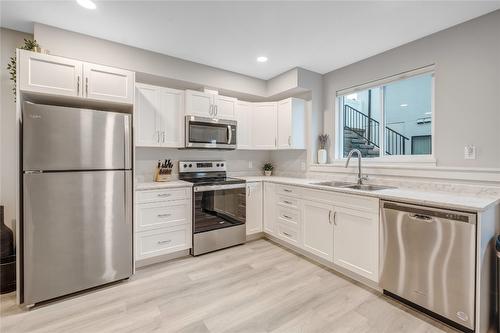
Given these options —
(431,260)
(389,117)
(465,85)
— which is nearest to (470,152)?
(465,85)

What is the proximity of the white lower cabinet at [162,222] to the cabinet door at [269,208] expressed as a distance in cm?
119

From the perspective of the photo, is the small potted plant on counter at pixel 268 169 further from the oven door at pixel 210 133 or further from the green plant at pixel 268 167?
the oven door at pixel 210 133

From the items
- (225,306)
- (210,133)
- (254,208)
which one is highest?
(210,133)

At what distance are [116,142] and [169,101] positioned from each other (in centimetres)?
108

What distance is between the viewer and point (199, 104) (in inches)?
130

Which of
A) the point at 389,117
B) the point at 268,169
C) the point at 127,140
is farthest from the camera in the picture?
the point at 268,169

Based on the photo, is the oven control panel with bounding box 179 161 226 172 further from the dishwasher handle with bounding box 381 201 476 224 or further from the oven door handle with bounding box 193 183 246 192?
the dishwasher handle with bounding box 381 201 476 224

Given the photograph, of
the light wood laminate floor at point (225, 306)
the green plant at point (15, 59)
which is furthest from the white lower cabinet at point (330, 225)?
the green plant at point (15, 59)

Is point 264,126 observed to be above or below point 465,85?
below

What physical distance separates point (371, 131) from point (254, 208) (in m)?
2.05

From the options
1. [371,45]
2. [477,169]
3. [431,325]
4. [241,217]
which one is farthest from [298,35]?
[431,325]

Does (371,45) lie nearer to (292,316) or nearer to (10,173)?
(292,316)

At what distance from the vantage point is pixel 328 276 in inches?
99.3

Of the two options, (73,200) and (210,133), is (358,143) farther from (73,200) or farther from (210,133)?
(73,200)
